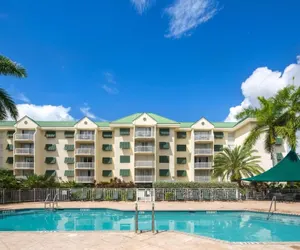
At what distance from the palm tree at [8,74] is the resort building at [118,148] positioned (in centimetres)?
1780

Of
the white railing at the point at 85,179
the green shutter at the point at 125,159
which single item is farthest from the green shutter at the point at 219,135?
the white railing at the point at 85,179

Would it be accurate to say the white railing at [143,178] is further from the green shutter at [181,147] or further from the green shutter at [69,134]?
the green shutter at [69,134]

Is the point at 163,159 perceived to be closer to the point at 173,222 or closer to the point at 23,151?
the point at 23,151

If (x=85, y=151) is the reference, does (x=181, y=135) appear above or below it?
above

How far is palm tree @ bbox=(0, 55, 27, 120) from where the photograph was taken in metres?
18.1

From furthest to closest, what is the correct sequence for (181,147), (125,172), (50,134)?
(50,134) → (181,147) → (125,172)

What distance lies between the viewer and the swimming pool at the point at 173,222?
12.4m

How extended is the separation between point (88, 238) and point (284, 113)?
21103 millimetres

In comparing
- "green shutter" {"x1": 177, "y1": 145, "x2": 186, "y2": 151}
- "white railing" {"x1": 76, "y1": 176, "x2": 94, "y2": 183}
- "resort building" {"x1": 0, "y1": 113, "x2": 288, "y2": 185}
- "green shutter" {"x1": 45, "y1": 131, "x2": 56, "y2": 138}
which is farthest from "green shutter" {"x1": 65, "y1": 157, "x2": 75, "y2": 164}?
"green shutter" {"x1": 177, "y1": 145, "x2": 186, "y2": 151}

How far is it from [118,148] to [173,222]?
72.9 ft

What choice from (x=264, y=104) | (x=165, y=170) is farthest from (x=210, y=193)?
(x=165, y=170)

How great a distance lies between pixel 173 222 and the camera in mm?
15203

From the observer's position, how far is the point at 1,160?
1485 inches

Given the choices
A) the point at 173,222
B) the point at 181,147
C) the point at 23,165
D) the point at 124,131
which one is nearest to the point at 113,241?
the point at 173,222
